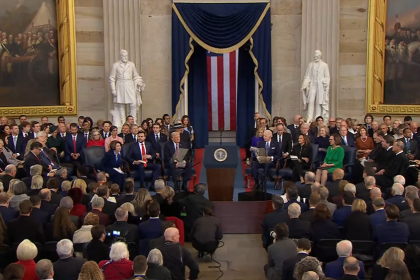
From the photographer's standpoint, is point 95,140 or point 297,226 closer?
point 297,226

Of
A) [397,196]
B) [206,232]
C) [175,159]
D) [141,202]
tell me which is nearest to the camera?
[206,232]

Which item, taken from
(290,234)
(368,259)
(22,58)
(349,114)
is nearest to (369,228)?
(368,259)

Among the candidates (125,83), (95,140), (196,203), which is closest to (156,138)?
(95,140)

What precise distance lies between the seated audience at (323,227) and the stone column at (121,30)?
9770 millimetres

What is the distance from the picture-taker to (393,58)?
18.0 metres

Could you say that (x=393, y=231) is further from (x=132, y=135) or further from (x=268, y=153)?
(x=132, y=135)

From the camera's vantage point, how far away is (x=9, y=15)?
58.0 feet

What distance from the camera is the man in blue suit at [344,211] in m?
9.52

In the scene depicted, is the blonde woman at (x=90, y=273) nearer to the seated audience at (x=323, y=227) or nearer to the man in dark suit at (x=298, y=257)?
the man in dark suit at (x=298, y=257)

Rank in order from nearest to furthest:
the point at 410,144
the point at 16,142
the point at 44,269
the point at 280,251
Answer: the point at 44,269, the point at 280,251, the point at 410,144, the point at 16,142

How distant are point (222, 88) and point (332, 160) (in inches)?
273

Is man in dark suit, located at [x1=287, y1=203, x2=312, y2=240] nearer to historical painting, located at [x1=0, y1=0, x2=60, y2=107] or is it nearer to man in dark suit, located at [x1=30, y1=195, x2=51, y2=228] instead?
man in dark suit, located at [x1=30, y1=195, x2=51, y2=228]

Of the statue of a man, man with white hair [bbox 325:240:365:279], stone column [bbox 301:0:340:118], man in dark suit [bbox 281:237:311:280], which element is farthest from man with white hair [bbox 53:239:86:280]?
stone column [bbox 301:0:340:118]

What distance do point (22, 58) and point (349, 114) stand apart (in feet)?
29.2
